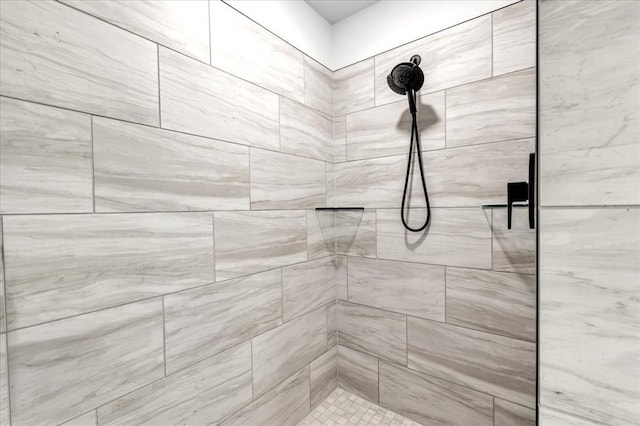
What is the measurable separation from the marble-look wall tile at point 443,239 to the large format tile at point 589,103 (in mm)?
866

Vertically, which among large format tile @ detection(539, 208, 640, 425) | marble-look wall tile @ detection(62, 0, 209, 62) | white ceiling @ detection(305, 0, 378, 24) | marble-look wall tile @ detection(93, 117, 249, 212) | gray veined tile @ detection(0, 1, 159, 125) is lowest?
large format tile @ detection(539, 208, 640, 425)

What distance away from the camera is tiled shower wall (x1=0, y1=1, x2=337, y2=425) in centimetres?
70

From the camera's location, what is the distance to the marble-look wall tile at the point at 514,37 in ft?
3.67

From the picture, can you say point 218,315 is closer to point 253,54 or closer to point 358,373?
point 358,373

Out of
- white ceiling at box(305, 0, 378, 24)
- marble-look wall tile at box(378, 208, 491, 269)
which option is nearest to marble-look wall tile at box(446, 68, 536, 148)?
marble-look wall tile at box(378, 208, 491, 269)

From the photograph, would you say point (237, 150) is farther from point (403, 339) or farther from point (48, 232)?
point (403, 339)

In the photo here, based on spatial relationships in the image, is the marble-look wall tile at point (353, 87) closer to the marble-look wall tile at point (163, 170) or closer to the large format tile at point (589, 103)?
the marble-look wall tile at point (163, 170)

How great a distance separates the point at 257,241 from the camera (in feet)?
4.05

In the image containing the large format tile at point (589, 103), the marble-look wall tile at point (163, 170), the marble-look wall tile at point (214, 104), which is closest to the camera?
the large format tile at point (589, 103)

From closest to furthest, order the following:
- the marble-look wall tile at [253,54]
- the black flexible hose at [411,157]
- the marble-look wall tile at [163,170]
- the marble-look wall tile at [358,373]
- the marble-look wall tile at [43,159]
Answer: the marble-look wall tile at [43,159], the marble-look wall tile at [163,170], the marble-look wall tile at [253,54], the black flexible hose at [411,157], the marble-look wall tile at [358,373]

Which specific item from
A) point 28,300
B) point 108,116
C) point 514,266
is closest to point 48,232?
point 28,300

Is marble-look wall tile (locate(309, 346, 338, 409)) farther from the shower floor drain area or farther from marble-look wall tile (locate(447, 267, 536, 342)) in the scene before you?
marble-look wall tile (locate(447, 267, 536, 342))

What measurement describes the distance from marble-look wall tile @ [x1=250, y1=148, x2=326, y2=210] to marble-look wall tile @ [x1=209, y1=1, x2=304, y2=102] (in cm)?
32

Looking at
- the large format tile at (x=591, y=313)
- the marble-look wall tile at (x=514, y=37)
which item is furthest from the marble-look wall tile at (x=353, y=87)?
the large format tile at (x=591, y=313)
